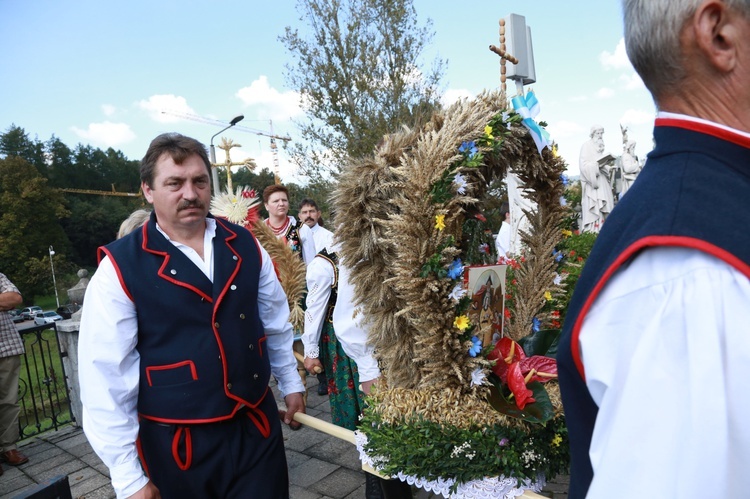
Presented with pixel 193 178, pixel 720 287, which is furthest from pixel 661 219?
pixel 193 178

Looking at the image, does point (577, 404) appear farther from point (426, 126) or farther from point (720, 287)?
point (426, 126)

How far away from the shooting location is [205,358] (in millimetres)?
2018

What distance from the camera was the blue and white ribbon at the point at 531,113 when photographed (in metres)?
2.14

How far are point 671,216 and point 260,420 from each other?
78.8 inches

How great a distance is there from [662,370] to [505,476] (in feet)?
4.92

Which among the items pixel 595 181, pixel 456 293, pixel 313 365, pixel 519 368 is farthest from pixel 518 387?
pixel 595 181

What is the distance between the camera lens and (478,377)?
2031mm

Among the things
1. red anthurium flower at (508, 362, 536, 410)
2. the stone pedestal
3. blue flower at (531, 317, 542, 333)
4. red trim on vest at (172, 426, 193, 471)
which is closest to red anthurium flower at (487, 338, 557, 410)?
red anthurium flower at (508, 362, 536, 410)

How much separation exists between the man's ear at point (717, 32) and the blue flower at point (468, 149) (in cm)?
116

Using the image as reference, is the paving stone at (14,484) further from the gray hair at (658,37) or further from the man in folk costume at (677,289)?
the gray hair at (658,37)

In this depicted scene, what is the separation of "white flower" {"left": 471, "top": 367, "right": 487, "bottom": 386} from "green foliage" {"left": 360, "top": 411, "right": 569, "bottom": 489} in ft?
0.61

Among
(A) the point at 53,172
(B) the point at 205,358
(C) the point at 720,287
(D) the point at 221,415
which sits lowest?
(D) the point at 221,415

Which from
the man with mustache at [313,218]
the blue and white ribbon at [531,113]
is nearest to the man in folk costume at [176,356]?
the blue and white ribbon at [531,113]

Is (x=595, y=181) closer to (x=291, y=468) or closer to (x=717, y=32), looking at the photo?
(x=291, y=468)
